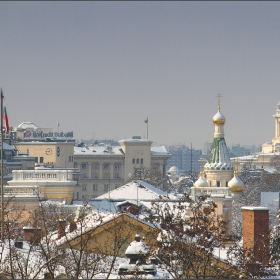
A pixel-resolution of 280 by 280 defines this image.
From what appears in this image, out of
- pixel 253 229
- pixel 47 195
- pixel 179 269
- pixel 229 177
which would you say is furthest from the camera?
pixel 229 177

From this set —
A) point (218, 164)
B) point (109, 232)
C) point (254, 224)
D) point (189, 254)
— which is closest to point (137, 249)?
point (189, 254)

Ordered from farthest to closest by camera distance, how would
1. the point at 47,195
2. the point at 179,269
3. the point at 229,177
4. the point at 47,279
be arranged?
the point at 229,177, the point at 47,195, the point at 179,269, the point at 47,279

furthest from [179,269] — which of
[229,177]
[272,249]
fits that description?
[229,177]

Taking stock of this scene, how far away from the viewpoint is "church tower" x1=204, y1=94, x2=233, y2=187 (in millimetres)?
102188

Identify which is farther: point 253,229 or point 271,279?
point 253,229

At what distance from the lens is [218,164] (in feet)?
336

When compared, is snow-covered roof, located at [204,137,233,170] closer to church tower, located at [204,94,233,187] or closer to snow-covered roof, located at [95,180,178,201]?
church tower, located at [204,94,233,187]

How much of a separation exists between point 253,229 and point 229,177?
59637mm

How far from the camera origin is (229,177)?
10256 centimetres

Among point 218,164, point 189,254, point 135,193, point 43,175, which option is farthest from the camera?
point 218,164

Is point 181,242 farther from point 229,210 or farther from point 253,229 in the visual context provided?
point 229,210

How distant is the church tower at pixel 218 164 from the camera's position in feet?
335

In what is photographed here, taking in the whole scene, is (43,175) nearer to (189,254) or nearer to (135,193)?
(135,193)

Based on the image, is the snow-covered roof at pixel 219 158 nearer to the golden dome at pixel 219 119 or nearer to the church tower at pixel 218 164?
the church tower at pixel 218 164
